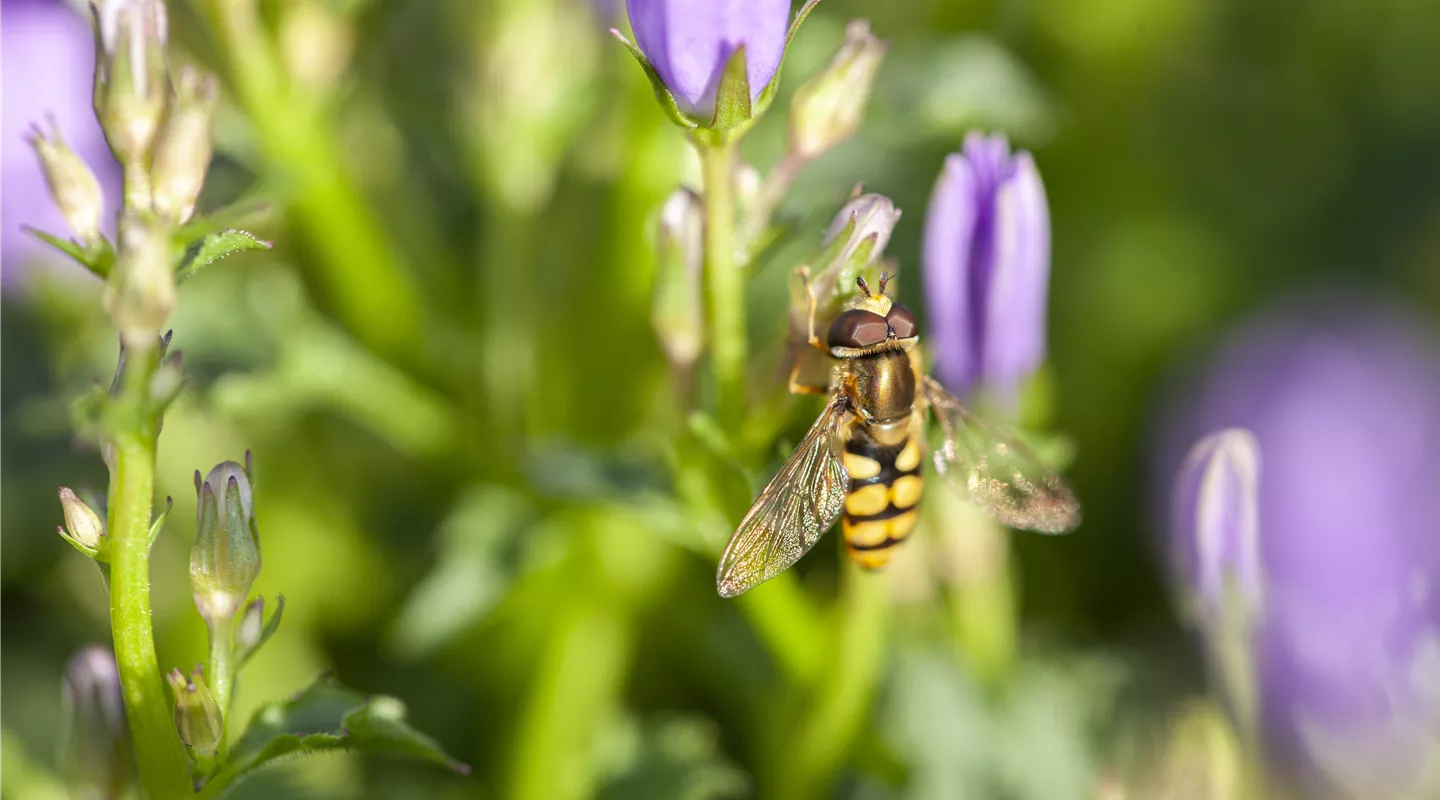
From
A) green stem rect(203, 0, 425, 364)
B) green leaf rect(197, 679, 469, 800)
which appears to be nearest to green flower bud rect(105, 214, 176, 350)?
green leaf rect(197, 679, 469, 800)

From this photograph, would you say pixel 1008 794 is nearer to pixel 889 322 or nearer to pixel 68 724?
pixel 889 322

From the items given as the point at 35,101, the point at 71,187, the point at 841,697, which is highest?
the point at 35,101

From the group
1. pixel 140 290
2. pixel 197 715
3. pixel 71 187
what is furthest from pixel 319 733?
pixel 71 187

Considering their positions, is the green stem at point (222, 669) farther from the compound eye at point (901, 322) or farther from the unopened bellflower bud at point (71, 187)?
the compound eye at point (901, 322)

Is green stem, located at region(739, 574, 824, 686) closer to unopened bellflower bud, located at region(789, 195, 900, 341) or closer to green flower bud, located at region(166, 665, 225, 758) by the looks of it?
unopened bellflower bud, located at region(789, 195, 900, 341)

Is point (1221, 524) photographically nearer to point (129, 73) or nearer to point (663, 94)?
point (663, 94)

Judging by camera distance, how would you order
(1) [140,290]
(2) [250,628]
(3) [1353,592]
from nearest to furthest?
(1) [140,290] < (2) [250,628] < (3) [1353,592]

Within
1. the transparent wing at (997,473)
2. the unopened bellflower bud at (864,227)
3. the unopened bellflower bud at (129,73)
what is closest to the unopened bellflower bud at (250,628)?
the unopened bellflower bud at (129,73)
